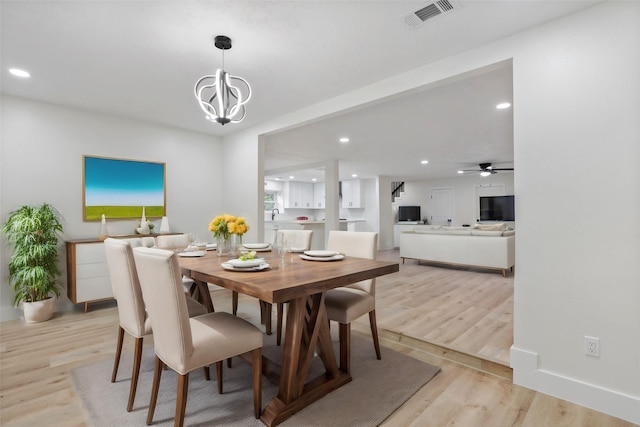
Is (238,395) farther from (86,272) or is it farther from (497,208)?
(497,208)

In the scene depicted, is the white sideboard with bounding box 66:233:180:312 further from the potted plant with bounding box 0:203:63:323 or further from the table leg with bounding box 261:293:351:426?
the table leg with bounding box 261:293:351:426

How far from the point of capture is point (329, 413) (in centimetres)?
182

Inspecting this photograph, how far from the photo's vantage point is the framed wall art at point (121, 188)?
13.0 ft

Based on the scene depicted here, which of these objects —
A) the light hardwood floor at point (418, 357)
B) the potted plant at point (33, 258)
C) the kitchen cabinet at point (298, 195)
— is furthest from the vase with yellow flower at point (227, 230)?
the kitchen cabinet at point (298, 195)

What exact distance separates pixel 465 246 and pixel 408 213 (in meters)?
5.09

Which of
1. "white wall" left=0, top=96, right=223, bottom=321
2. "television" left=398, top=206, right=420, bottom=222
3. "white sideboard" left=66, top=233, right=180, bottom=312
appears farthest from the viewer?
"television" left=398, top=206, right=420, bottom=222

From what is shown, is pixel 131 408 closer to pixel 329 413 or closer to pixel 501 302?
pixel 329 413

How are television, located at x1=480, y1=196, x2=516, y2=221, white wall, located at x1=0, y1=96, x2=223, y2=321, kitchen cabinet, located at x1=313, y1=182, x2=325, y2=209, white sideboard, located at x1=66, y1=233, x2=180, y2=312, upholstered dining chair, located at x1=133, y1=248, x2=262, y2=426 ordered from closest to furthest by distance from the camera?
upholstered dining chair, located at x1=133, y1=248, x2=262, y2=426
white wall, located at x1=0, y1=96, x2=223, y2=321
white sideboard, located at x1=66, y1=233, x2=180, y2=312
television, located at x1=480, y1=196, x2=516, y2=221
kitchen cabinet, located at x1=313, y1=182, x2=325, y2=209

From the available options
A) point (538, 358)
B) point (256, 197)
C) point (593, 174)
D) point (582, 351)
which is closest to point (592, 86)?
point (593, 174)

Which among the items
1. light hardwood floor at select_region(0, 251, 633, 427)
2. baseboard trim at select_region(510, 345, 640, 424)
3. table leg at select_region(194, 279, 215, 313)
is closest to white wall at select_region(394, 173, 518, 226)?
light hardwood floor at select_region(0, 251, 633, 427)

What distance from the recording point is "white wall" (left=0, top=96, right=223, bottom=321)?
3459 millimetres

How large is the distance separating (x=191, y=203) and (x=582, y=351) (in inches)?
183

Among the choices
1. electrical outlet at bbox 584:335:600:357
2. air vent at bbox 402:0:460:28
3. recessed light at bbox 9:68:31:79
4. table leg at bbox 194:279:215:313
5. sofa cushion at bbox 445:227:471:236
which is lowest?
electrical outlet at bbox 584:335:600:357

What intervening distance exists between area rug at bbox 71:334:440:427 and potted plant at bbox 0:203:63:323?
61.6 inches
